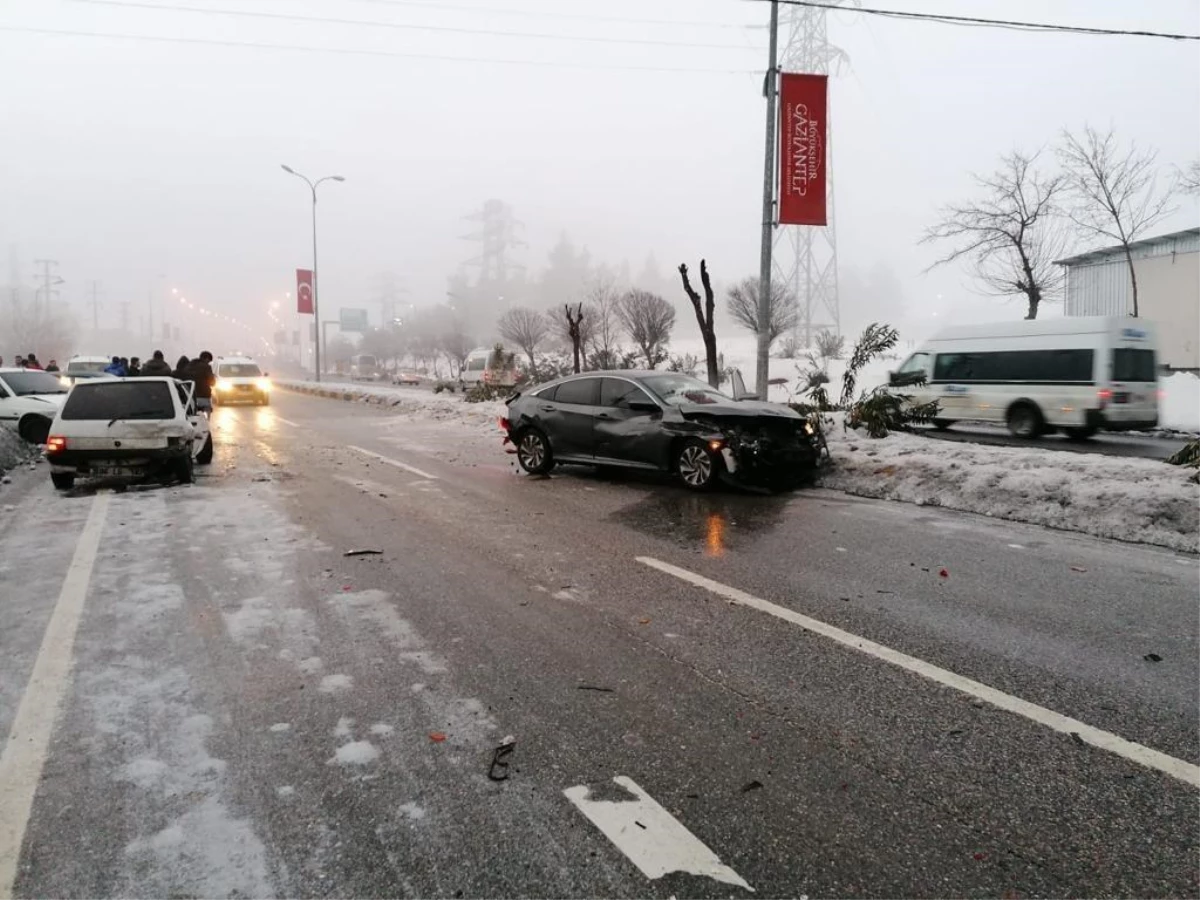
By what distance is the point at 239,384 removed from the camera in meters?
29.1

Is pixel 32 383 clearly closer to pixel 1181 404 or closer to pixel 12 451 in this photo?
pixel 12 451

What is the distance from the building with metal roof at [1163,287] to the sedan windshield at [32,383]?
36.4 m

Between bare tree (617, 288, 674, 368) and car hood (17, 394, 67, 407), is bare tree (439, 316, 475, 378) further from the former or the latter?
car hood (17, 394, 67, 407)

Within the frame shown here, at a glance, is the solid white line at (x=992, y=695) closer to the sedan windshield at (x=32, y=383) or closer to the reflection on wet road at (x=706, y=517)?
the reflection on wet road at (x=706, y=517)

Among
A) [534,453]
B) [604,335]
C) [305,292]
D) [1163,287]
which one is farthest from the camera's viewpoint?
[305,292]

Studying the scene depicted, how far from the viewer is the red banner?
48.4ft

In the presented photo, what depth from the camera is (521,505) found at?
8.88m

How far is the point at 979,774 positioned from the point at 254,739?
2997 millimetres

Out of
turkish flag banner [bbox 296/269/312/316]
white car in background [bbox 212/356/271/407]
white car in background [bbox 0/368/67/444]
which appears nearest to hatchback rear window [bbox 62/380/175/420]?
white car in background [bbox 0/368/67/444]

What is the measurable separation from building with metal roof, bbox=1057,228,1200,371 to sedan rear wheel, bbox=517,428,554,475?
29.7m

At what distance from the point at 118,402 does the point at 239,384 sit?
20326mm

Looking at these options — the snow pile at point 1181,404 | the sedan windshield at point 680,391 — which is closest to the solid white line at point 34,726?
the sedan windshield at point 680,391

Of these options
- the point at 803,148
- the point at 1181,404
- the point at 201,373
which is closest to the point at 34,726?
the point at 201,373

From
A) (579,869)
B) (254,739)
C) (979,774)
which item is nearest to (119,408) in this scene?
(254,739)
